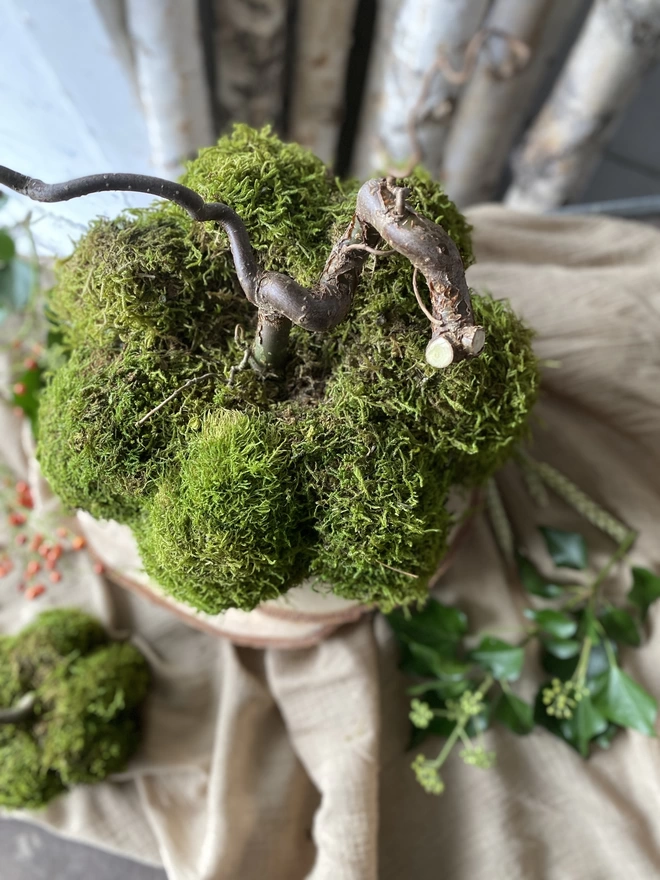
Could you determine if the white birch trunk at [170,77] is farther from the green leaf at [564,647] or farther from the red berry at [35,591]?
the green leaf at [564,647]

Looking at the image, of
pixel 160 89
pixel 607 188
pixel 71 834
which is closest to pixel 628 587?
pixel 71 834

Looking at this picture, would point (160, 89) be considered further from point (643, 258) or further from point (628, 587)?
point (628, 587)

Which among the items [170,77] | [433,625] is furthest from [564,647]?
[170,77]

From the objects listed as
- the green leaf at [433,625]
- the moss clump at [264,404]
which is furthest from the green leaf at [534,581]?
the moss clump at [264,404]

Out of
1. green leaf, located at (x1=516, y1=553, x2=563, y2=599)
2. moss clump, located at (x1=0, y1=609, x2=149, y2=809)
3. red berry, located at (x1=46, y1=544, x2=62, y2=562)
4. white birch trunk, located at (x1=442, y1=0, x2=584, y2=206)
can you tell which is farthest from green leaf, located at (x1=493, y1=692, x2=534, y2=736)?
white birch trunk, located at (x1=442, y1=0, x2=584, y2=206)

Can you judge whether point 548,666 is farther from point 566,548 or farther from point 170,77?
point 170,77

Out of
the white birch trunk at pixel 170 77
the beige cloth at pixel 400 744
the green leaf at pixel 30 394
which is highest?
the white birch trunk at pixel 170 77
